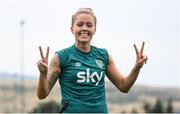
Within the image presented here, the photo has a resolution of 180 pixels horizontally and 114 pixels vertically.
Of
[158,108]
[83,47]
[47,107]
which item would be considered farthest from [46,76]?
[47,107]

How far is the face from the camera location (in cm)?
711

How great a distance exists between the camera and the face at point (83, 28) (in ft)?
23.3

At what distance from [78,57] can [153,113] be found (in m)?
17.8

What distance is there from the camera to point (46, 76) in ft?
22.7

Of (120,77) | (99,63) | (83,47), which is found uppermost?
(83,47)

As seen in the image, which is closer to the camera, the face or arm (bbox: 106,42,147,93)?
the face

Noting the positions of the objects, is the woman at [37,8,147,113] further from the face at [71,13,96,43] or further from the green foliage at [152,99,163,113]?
the green foliage at [152,99,163,113]

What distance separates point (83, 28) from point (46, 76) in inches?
23.9

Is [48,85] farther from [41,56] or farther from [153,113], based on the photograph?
[153,113]

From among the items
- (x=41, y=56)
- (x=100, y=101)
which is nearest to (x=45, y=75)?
(x=41, y=56)

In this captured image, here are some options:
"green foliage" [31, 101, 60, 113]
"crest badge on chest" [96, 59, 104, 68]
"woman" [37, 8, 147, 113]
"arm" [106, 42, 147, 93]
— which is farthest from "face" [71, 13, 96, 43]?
"green foliage" [31, 101, 60, 113]

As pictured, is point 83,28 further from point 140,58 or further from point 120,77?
point 120,77

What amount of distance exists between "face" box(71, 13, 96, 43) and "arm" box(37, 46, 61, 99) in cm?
30

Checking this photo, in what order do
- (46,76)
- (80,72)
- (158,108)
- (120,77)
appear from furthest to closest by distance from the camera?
1. (158,108)
2. (120,77)
3. (80,72)
4. (46,76)
